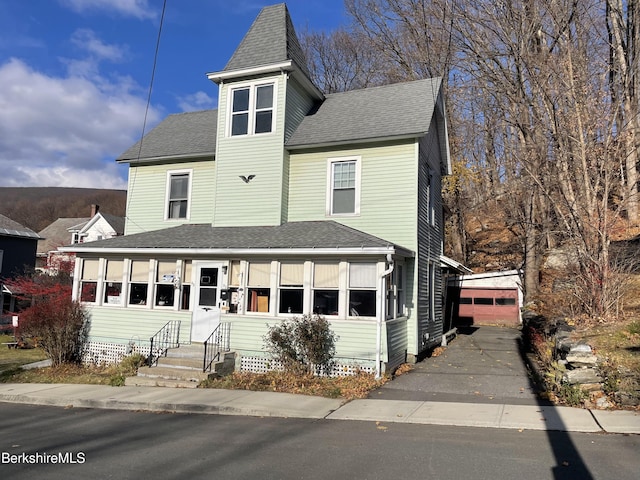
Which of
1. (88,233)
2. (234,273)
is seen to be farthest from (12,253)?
(234,273)

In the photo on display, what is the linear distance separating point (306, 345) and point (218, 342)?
2806 millimetres

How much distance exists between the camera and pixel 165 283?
1412 centimetres

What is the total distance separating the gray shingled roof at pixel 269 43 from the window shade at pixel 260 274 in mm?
6525

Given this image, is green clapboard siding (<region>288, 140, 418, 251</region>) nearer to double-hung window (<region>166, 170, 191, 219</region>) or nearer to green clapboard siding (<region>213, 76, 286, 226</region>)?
green clapboard siding (<region>213, 76, 286, 226</region>)

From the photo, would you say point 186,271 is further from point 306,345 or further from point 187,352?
point 306,345

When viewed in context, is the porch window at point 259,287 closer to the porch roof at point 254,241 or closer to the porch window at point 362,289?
the porch roof at point 254,241

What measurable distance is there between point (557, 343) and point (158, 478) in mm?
8720

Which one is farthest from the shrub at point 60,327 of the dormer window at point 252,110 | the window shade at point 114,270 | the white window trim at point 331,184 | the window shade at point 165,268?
the white window trim at point 331,184

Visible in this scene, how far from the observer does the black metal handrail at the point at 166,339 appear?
13594mm

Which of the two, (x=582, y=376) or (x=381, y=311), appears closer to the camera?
(x=582, y=376)

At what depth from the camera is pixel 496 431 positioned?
7.29 meters

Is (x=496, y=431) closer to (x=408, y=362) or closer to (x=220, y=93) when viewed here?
(x=408, y=362)

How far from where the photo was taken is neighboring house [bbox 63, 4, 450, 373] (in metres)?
12.3

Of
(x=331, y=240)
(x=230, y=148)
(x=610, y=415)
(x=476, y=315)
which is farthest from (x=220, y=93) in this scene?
(x=476, y=315)
